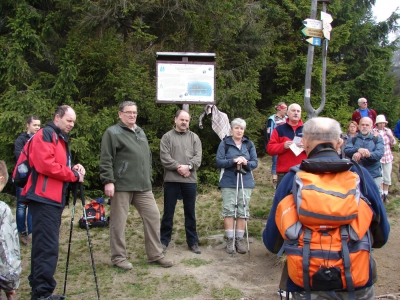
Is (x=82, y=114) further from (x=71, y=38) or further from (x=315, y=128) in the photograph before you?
(x=315, y=128)

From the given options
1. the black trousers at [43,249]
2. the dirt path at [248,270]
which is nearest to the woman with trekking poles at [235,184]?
the dirt path at [248,270]

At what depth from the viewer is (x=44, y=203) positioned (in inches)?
162

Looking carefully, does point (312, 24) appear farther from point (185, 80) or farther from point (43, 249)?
point (43, 249)

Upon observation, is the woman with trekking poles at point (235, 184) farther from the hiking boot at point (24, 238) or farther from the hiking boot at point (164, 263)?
the hiking boot at point (24, 238)

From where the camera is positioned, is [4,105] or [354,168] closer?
[354,168]

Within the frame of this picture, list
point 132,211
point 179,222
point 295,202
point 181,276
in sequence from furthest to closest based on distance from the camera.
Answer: point 132,211
point 179,222
point 181,276
point 295,202

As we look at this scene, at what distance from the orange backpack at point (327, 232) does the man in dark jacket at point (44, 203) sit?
2.61 m

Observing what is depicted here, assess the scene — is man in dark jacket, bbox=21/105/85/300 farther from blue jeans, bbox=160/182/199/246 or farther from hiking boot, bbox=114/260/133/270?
blue jeans, bbox=160/182/199/246

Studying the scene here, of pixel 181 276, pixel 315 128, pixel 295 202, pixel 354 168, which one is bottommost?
pixel 181 276

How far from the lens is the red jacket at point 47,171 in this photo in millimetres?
4094

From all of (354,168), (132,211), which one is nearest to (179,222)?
(132,211)

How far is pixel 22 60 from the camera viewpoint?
8789mm

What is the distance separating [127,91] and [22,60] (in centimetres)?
237

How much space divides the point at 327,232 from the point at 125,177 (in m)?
3.26
